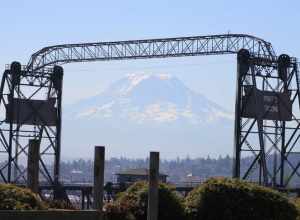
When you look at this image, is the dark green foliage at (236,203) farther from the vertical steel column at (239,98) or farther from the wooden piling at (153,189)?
the vertical steel column at (239,98)

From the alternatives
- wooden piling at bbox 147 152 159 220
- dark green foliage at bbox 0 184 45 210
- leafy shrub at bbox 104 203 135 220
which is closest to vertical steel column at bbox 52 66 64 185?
leafy shrub at bbox 104 203 135 220

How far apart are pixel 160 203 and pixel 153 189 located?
3.53 metres

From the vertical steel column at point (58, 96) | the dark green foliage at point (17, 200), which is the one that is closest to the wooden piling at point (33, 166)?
the dark green foliage at point (17, 200)

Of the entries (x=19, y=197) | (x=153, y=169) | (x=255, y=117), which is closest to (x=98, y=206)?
(x=153, y=169)

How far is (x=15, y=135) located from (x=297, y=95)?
29.0 meters

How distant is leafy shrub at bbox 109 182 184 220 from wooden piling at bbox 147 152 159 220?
8.10 ft

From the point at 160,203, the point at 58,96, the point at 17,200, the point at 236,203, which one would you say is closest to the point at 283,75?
the point at 58,96

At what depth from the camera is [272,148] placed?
86.3 metres

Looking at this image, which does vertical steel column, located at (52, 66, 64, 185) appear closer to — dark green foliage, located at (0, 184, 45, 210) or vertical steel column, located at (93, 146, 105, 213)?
vertical steel column, located at (93, 146, 105, 213)

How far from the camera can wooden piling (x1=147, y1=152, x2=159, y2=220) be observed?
1252 inches

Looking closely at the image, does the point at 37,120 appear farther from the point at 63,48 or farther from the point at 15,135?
the point at 63,48

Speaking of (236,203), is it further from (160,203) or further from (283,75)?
(283,75)

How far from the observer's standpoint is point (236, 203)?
A: 116ft

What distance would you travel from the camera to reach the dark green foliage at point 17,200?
28.3 m
